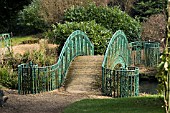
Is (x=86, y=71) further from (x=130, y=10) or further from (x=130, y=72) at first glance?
(x=130, y=10)

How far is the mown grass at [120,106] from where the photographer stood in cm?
958

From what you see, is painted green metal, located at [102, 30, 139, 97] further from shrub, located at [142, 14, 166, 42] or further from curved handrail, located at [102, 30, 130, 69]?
shrub, located at [142, 14, 166, 42]

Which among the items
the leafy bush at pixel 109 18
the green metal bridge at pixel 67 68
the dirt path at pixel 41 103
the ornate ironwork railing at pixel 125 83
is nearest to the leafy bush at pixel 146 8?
the leafy bush at pixel 109 18

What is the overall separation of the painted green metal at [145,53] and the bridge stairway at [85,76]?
7706 mm

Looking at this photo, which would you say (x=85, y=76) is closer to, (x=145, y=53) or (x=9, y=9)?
(x=9, y=9)

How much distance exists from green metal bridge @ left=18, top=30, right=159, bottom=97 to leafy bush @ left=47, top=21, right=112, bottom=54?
1.75 metres

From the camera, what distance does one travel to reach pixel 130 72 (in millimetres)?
14102

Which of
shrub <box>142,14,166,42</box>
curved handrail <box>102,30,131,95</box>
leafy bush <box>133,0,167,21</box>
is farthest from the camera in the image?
leafy bush <box>133,0,167,21</box>

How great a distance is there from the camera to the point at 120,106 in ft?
34.5

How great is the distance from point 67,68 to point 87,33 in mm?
5448

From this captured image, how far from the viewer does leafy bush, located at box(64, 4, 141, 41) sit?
89.8 feet

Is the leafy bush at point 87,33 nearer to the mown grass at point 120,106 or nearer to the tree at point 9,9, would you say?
the mown grass at point 120,106

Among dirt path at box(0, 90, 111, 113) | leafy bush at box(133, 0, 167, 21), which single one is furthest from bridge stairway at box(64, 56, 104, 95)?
leafy bush at box(133, 0, 167, 21)

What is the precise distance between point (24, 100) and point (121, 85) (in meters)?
3.55
